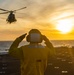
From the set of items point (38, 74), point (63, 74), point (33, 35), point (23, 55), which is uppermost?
point (33, 35)

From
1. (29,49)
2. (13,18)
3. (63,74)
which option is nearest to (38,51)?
(29,49)

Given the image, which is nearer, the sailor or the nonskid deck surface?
the sailor

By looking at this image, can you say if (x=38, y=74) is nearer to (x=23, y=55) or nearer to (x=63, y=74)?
(x=23, y=55)

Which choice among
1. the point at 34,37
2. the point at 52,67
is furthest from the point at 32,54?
the point at 52,67

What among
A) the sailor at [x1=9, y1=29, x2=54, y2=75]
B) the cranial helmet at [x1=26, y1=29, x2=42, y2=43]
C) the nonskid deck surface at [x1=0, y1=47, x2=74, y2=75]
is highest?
the cranial helmet at [x1=26, y1=29, x2=42, y2=43]

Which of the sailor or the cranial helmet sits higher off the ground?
the cranial helmet

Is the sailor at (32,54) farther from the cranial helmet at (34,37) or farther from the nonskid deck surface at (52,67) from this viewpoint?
the nonskid deck surface at (52,67)

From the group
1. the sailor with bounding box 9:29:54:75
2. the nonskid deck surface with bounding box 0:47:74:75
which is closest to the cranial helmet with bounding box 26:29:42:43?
the sailor with bounding box 9:29:54:75

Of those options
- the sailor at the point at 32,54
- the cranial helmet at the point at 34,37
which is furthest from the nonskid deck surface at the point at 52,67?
the cranial helmet at the point at 34,37

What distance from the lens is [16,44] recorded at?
19.9 feet

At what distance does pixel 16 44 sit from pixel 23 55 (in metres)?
0.29

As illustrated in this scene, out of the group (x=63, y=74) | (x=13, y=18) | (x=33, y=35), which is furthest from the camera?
(x=63, y=74)

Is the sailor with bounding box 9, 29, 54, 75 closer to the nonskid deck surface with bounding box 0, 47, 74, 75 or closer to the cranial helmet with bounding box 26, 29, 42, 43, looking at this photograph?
the cranial helmet with bounding box 26, 29, 42, 43

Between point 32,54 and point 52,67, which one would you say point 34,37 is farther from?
point 52,67
